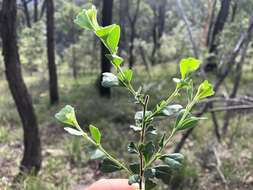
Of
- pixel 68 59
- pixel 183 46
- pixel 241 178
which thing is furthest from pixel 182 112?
pixel 68 59

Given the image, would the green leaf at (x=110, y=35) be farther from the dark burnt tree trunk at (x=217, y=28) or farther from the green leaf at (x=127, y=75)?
the dark burnt tree trunk at (x=217, y=28)

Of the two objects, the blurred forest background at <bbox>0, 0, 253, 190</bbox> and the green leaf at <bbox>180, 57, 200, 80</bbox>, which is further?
the blurred forest background at <bbox>0, 0, 253, 190</bbox>

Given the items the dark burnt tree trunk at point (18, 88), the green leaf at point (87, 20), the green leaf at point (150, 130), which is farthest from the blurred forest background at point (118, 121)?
the green leaf at point (87, 20)

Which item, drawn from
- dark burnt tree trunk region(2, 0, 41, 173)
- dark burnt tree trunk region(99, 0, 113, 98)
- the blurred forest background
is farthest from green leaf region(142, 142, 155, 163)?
dark burnt tree trunk region(99, 0, 113, 98)

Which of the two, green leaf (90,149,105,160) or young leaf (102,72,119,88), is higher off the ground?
young leaf (102,72,119,88)

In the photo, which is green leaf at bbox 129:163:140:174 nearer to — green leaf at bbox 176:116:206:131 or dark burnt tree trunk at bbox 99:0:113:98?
green leaf at bbox 176:116:206:131

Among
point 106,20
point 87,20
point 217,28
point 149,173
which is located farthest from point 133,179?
point 217,28

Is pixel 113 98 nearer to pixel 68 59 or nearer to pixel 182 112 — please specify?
pixel 182 112
